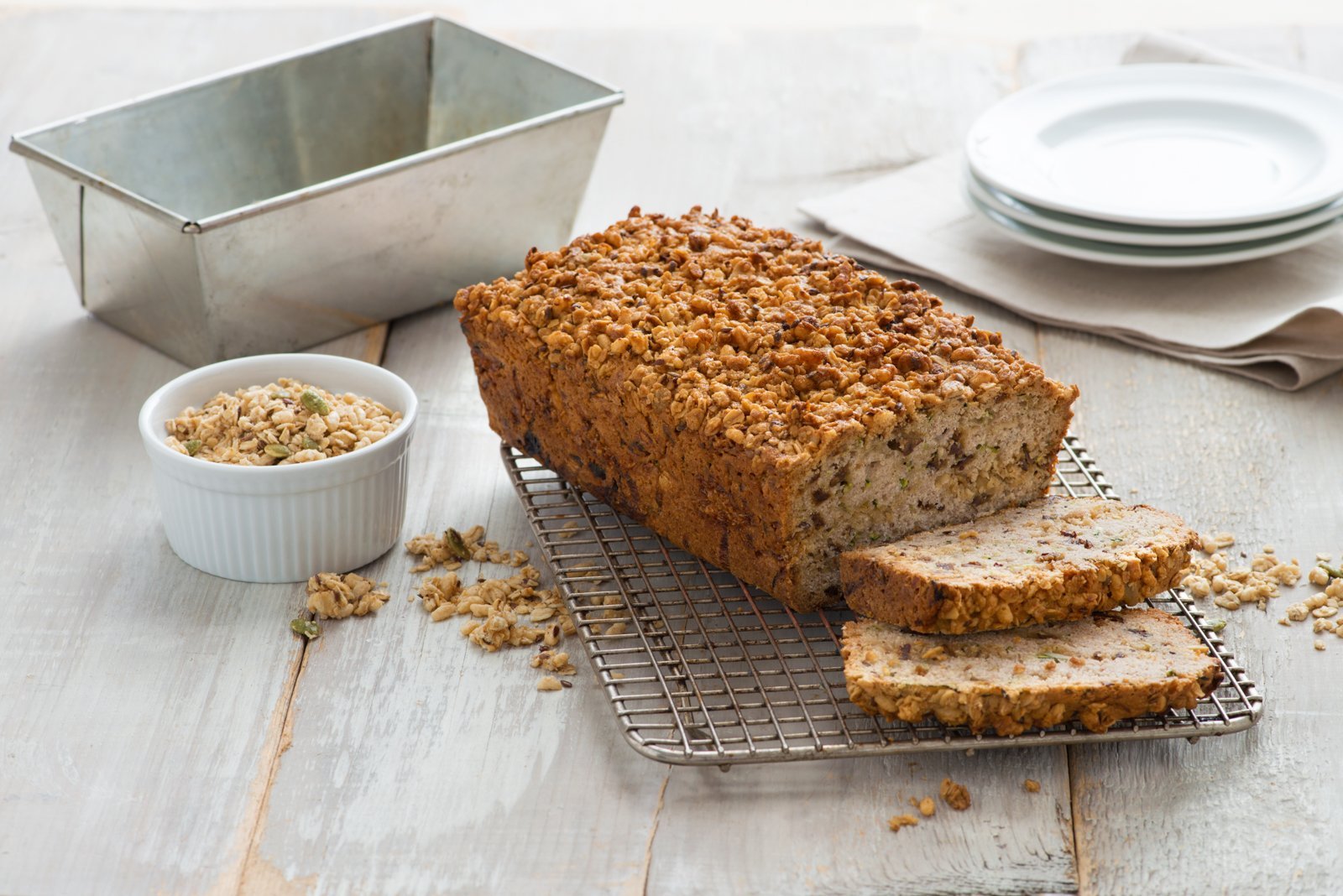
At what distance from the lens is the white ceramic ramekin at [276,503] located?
121 inches

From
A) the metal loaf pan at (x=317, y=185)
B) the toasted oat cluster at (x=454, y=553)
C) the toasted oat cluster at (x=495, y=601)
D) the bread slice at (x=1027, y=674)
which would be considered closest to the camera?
the bread slice at (x=1027, y=674)

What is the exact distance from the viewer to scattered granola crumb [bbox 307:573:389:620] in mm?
3113

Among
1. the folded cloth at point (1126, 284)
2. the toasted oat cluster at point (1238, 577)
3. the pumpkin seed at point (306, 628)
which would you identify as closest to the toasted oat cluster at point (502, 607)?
the pumpkin seed at point (306, 628)

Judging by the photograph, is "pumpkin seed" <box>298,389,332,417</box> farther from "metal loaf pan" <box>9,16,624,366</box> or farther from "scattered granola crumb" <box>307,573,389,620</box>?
"metal loaf pan" <box>9,16,624,366</box>

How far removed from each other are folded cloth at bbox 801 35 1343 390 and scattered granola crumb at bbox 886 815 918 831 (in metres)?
2.06

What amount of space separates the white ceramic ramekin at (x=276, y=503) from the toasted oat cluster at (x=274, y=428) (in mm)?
49

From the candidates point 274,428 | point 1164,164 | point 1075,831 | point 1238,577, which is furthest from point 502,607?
point 1164,164

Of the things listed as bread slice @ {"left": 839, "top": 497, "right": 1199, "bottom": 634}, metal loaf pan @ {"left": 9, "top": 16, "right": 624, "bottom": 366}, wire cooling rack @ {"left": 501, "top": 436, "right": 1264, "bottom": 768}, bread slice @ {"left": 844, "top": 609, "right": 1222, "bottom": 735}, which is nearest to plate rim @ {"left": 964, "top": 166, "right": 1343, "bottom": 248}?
wire cooling rack @ {"left": 501, "top": 436, "right": 1264, "bottom": 768}

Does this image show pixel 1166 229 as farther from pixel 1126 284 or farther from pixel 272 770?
pixel 272 770

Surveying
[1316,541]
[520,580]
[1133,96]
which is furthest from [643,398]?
[1133,96]

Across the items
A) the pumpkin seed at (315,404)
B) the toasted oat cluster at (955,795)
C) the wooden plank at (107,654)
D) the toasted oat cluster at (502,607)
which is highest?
the toasted oat cluster at (955,795)

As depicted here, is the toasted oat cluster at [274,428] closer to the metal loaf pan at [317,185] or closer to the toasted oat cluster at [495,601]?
the toasted oat cluster at [495,601]

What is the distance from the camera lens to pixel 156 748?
2754 millimetres

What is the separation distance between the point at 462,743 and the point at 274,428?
2.71 ft
